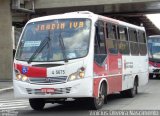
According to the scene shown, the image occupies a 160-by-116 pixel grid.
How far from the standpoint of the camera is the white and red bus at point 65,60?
41.0 ft

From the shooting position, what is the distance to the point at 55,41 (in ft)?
42.8

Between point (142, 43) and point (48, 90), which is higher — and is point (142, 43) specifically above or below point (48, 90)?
above

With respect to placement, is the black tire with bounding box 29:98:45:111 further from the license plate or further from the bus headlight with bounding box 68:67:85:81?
the bus headlight with bounding box 68:67:85:81

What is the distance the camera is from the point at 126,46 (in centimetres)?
1672

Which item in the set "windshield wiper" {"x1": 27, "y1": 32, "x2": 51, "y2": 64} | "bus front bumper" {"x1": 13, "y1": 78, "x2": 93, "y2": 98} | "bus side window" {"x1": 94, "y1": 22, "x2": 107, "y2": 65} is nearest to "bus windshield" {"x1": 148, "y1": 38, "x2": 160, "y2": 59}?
"bus side window" {"x1": 94, "y1": 22, "x2": 107, "y2": 65}

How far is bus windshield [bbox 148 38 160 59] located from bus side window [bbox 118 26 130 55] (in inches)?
662

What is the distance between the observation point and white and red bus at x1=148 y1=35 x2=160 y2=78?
32656 millimetres

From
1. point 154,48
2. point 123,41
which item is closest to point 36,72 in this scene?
point 123,41

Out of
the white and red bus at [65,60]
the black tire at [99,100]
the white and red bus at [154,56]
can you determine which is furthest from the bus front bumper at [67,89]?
the white and red bus at [154,56]

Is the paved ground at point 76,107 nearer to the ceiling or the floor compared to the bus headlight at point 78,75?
nearer to the floor

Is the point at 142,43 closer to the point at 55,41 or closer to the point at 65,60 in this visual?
the point at 55,41

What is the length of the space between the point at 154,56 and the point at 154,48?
657 millimetres

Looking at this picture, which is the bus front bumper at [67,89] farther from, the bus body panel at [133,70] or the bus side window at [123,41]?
the bus body panel at [133,70]

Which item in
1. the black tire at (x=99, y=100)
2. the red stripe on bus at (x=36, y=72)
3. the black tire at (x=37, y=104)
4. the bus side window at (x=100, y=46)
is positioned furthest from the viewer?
the black tire at (x=37, y=104)
